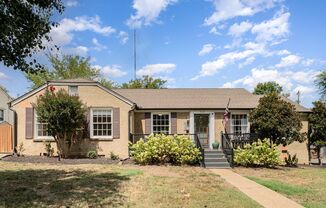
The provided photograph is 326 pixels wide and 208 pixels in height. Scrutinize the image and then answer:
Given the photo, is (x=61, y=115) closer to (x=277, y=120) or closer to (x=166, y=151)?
(x=166, y=151)

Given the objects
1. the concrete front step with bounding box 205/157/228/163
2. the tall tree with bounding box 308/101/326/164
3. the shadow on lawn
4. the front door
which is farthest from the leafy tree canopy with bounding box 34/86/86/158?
the tall tree with bounding box 308/101/326/164

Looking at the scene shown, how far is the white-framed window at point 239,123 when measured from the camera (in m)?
23.5

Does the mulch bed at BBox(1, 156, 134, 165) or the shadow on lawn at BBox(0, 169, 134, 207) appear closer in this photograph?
the shadow on lawn at BBox(0, 169, 134, 207)

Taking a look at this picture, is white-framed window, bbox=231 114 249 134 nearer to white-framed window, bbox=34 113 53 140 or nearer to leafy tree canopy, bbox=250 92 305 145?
leafy tree canopy, bbox=250 92 305 145

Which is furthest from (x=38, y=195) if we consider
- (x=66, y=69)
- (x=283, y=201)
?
(x=66, y=69)

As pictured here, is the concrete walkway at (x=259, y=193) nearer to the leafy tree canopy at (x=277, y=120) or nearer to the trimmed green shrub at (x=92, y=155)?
the leafy tree canopy at (x=277, y=120)

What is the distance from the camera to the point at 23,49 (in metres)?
10.3

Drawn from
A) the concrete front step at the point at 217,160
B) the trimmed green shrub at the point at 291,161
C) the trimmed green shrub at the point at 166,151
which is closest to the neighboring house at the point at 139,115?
the trimmed green shrub at the point at 166,151

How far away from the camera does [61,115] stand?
19938 mm

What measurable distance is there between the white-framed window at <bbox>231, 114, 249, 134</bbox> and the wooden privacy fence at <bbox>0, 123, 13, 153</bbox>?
14049 mm

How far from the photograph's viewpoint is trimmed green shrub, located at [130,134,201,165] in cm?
1903

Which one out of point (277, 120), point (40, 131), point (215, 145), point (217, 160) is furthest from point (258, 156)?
point (40, 131)

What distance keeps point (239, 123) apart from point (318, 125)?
467 cm

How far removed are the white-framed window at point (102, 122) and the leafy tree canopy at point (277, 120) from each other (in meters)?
8.14
